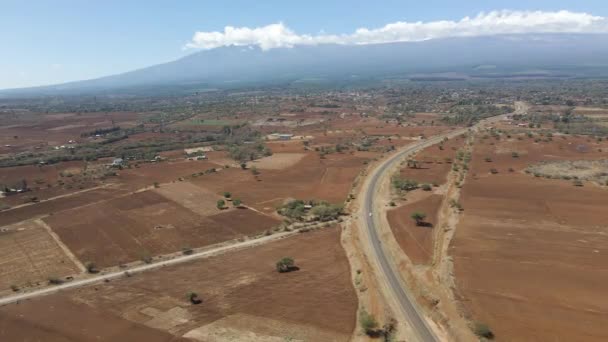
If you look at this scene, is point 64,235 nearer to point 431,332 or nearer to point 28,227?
point 28,227

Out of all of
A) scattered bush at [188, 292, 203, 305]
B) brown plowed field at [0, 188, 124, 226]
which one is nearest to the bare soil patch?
brown plowed field at [0, 188, 124, 226]

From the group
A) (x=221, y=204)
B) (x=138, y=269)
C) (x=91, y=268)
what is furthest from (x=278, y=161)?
(x=91, y=268)

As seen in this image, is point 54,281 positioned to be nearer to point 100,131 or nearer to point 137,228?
point 137,228

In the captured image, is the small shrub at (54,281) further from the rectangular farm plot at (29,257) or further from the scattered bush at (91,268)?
the scattered bush at (91,268)

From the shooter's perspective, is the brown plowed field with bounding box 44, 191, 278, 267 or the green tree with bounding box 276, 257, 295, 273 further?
the brown plowed field with bounding box 44, 191, 278, 267

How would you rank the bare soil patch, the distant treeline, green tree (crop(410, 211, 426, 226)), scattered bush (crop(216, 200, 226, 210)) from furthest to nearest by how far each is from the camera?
the distant treeline < the bare soil patch < scattered bush (crop(216, 200, 226, 210)) < green tree (crop(410, 211, 426, 226))

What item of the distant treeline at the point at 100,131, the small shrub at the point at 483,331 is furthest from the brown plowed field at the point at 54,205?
the distant treeline at the point at 100,131

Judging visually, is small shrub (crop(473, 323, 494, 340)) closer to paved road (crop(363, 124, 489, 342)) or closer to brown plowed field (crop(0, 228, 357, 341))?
paved road (crop(363, 124, 489, 342))

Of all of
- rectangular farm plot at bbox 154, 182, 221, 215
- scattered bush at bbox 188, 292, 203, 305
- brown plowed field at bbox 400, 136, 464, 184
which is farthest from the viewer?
brown plowed field at bbox 400, 136, 464, 184
